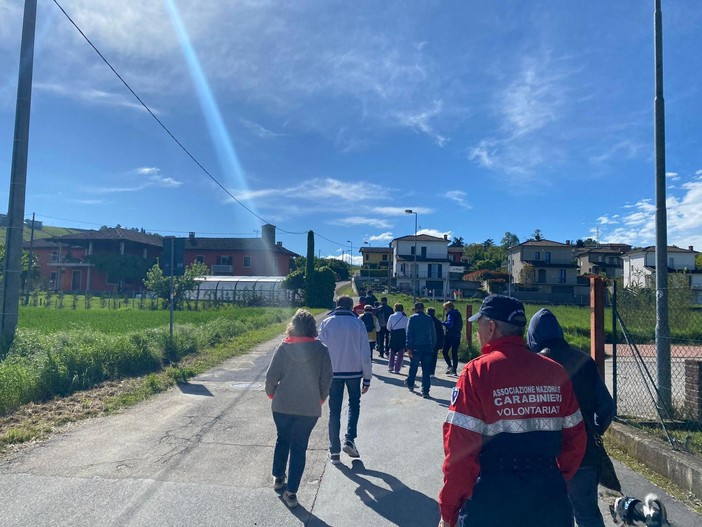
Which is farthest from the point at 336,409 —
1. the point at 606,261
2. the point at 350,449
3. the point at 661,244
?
the point at 606,261

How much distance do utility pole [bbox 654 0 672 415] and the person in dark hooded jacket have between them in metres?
3.98

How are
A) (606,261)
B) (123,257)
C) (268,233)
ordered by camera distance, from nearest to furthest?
(123,257), (268,233), (606,261)

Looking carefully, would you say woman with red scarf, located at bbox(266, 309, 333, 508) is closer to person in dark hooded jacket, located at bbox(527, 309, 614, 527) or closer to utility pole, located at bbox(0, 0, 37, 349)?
person in dark hooded jacket, located at bbox(527, 309, 614, 527)

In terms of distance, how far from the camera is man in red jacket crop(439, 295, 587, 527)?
2146mm

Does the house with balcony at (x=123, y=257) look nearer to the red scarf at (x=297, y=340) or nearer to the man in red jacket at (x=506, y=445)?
the red scarf at (x=297, y=340)

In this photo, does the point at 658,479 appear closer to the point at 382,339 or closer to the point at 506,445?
the point at 506,445

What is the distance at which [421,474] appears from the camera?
5.08 meters

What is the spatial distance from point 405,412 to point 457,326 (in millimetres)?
3714

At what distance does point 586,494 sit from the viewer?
3.23 meters

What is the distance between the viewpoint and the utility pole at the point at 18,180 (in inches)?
400

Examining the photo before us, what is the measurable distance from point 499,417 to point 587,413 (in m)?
1.47

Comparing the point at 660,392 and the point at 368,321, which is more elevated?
the point at 368,321

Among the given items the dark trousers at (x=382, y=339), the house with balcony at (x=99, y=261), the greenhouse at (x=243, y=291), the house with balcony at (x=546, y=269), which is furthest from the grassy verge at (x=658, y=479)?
the house with balcony at (x=546, y=269)

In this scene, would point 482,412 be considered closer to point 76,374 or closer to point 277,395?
point 277,395
